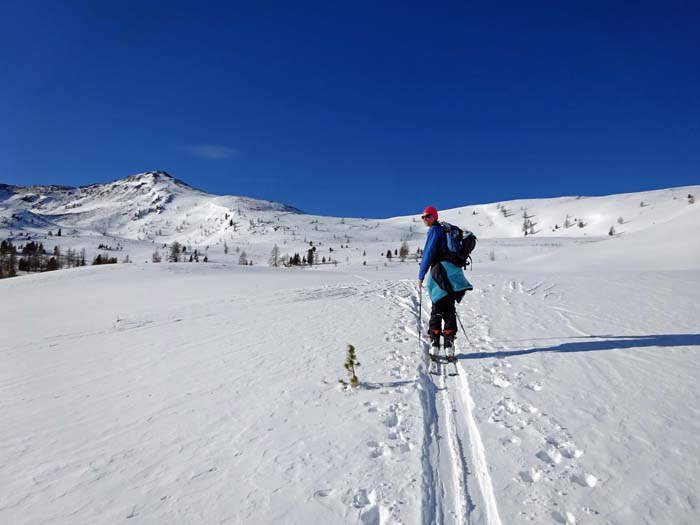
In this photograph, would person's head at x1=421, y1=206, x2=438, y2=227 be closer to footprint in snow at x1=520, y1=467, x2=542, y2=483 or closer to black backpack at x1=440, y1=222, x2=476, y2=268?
black backpack at x1=440, y1=222, x2=476, y2=268

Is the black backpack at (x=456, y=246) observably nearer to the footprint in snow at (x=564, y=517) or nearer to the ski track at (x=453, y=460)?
the ski track at (x=453, y=460)

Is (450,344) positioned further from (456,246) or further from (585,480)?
(585,480)

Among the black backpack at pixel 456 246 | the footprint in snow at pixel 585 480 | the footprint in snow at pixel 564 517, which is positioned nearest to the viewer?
the footprint in snow at pixel 564 517

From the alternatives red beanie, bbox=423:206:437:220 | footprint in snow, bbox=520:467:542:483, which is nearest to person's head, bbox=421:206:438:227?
red beanie, bbox=423:206:437:220

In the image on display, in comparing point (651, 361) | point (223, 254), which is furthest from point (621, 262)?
point (223, 254)

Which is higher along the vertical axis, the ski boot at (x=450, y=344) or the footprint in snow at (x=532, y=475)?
the ski boot at (x=450, y=344)

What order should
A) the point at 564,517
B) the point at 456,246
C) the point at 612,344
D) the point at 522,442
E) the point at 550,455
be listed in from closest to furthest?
the point at 564,517, the point at 550,455, the point at 522,442, the point at 456,246, the point at 612,344

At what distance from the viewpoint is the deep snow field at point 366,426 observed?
122 inches

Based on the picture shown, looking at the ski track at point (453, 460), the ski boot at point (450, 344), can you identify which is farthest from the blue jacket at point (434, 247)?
the ski track at point (453, 460)

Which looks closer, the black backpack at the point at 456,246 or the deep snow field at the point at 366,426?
the deep snow field at the point at 366,426

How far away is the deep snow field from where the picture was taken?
310cm

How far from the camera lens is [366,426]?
4.34 m

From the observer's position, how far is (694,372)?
5.43 meters

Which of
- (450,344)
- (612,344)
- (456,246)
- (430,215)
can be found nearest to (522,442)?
(450,344)
